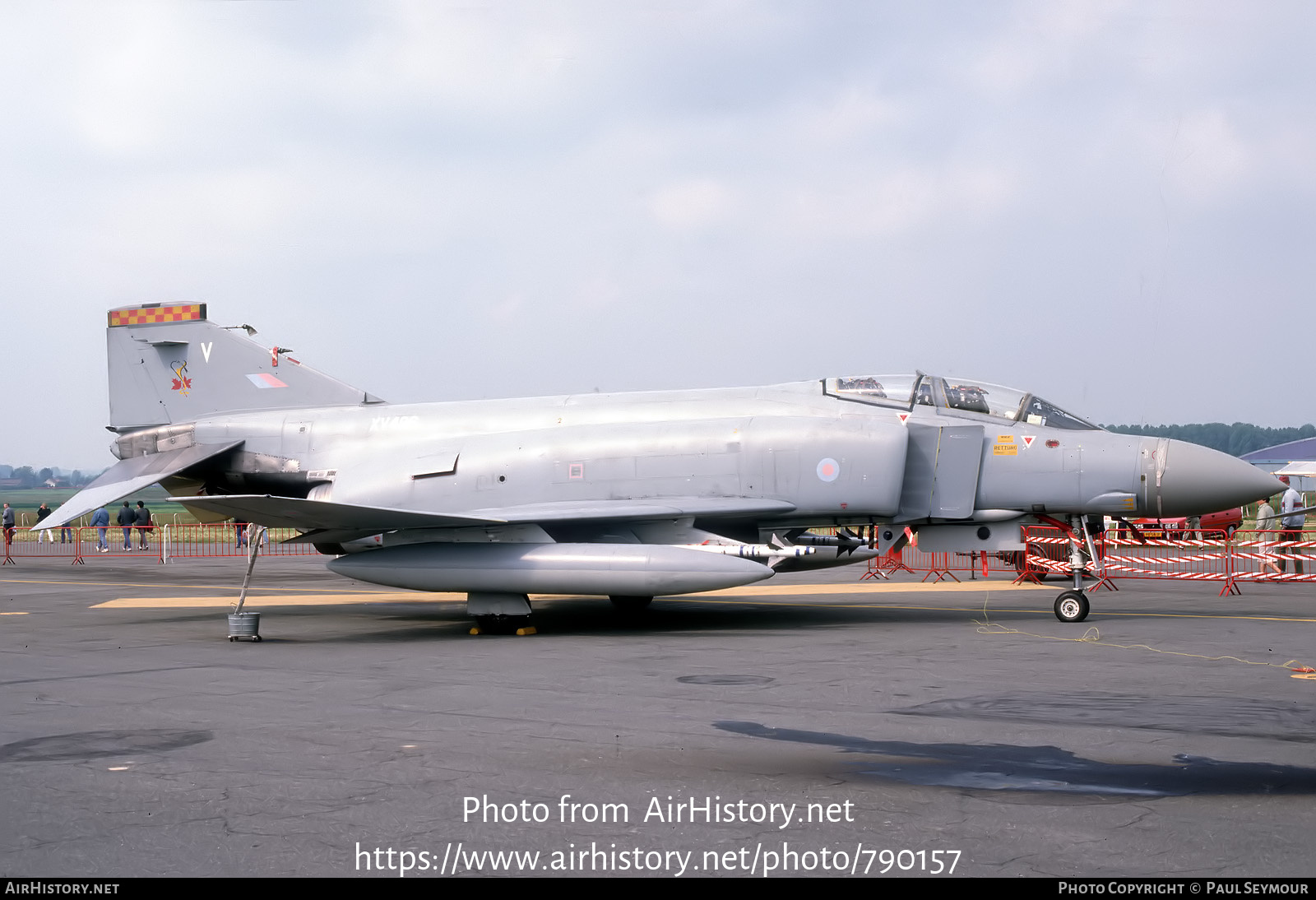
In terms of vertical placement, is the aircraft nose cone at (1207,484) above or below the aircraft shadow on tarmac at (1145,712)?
above

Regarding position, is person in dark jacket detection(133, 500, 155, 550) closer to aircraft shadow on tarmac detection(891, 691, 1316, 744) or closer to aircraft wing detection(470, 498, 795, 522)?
aircraft wing detection(470, 498, 795, 522)

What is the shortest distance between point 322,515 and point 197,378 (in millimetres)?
5190

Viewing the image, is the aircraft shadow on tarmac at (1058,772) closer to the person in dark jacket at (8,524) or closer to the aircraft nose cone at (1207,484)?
the aircraft nose cone at (1207,484)

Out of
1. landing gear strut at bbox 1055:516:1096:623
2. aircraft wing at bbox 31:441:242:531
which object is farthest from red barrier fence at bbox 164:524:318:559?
landing gear strut at bbox 1055:516:1096:623

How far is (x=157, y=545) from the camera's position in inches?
1507

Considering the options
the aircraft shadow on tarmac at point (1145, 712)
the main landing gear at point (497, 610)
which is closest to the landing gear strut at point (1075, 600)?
the aircraft shadow on tarmac at point (1145, 712)

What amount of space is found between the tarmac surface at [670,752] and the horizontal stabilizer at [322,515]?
1326 mm

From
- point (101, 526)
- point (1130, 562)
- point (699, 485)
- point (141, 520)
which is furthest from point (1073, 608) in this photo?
point (141, 520)

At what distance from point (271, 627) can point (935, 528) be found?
27.2 feet

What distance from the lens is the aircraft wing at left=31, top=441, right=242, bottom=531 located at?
1364cm

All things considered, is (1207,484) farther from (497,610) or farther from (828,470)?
(497,610)

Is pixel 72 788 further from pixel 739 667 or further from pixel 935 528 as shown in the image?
pixel 935 528

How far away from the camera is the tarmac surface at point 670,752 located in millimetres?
4480

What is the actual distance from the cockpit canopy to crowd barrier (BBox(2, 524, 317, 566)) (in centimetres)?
2175
